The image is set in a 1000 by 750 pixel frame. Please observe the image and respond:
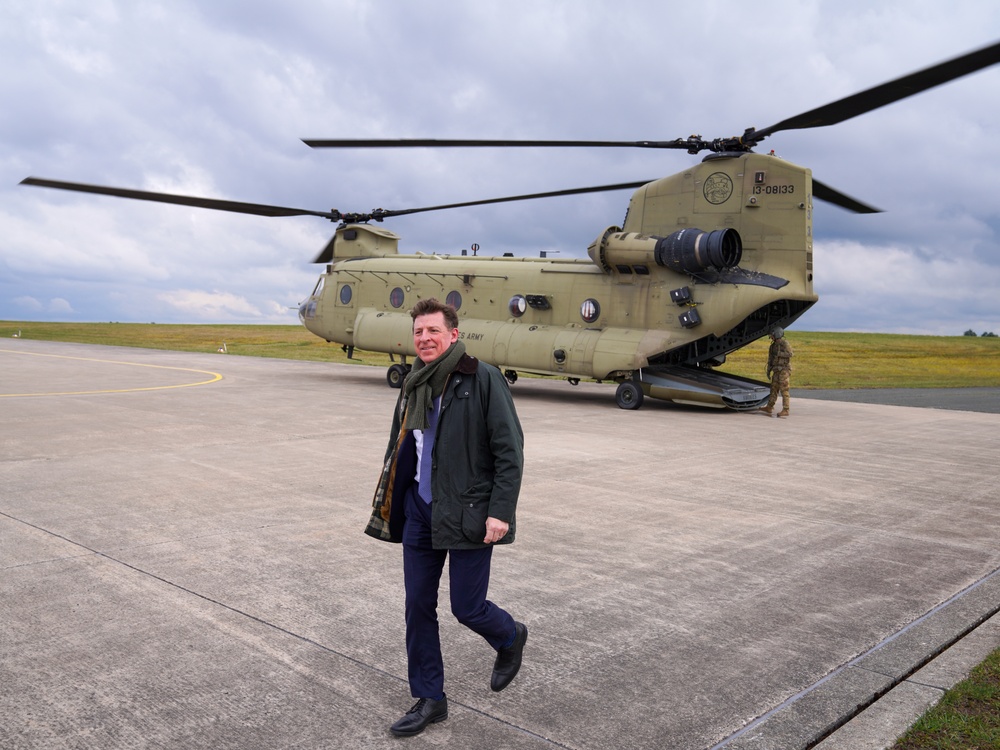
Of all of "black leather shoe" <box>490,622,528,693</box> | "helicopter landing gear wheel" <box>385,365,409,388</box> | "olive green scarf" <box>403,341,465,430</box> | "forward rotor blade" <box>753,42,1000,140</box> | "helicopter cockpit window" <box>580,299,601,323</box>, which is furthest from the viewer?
"helicopter landing gear wheel" <box>385,365,409,388</box>

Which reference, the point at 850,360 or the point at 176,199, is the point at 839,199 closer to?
the point at 176,199

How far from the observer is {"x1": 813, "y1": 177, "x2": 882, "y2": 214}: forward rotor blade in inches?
638

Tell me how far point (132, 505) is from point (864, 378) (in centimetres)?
2846

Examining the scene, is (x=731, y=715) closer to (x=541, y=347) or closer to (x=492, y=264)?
(x=541, y=347)

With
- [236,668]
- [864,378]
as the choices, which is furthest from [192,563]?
[864,378]

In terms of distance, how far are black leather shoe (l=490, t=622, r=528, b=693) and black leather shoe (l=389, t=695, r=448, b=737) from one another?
0.99 feet

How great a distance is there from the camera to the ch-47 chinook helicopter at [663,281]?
15711mm

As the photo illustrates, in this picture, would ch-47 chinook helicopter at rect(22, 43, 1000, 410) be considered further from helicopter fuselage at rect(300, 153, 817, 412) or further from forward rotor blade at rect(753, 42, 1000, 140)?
forward rotor blade at rect(753, 42, 1000, 140)

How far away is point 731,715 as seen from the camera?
3.64 m

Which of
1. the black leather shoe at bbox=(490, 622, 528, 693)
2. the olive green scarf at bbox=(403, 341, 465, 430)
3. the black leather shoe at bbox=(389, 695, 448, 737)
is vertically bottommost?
the black leather shoe at bbox=(389, 695, 448, 737)

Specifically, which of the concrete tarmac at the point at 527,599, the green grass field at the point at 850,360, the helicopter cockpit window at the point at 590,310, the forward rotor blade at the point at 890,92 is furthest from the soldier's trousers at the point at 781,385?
the green grass field at the point at 850,360

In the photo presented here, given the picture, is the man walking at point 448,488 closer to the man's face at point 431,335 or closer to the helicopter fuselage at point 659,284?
the man's face at point 431,335

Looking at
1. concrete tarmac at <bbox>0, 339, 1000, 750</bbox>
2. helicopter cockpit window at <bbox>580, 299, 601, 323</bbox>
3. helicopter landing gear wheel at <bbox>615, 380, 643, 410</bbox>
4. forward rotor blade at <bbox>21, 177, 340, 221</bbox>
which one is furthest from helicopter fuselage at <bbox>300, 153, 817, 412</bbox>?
concrete tarmac at <bbox>0, 339, 1000, 750</bbox>

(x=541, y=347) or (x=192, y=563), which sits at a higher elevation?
(x=541, y=347)
